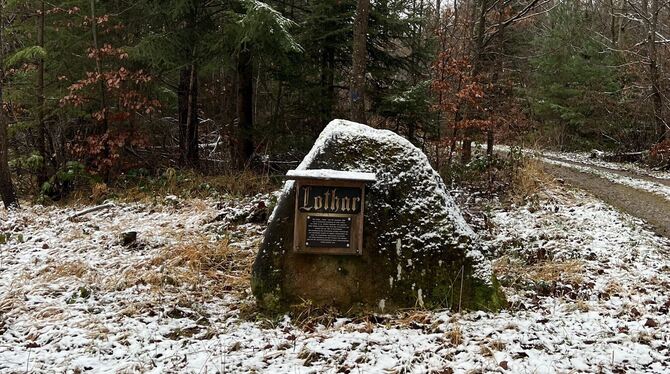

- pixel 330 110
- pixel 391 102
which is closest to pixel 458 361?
pixel 391 102

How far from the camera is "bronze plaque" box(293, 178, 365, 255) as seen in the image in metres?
5.04

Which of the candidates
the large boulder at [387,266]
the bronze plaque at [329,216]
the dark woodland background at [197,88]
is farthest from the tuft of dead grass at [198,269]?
the dark woodland background at [197,88]

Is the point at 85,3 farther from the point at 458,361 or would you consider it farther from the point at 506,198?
the point at 458,361

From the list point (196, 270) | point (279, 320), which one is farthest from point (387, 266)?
point (196, 270)

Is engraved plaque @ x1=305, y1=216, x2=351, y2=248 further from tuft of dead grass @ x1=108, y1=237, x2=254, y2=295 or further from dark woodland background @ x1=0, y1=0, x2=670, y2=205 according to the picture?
dark woodland background @ x1=0, y1=0, x2=670, y2=205

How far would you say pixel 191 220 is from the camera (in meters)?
8.69

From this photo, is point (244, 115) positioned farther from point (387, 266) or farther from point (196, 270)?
point (387, 266)

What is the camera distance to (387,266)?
202 inches

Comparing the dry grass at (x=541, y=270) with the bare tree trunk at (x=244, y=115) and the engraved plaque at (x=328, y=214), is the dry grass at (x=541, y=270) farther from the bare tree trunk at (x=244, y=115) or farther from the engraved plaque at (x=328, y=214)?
the bare tree trunk at (x=244, y=115)

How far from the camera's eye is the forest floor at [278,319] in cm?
408

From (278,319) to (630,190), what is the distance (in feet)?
33.5

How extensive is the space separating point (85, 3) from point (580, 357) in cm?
1252

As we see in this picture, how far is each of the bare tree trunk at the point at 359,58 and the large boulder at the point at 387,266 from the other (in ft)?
18.4

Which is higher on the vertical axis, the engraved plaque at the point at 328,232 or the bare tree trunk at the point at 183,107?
the bare tree trunk at the point at 183,107
